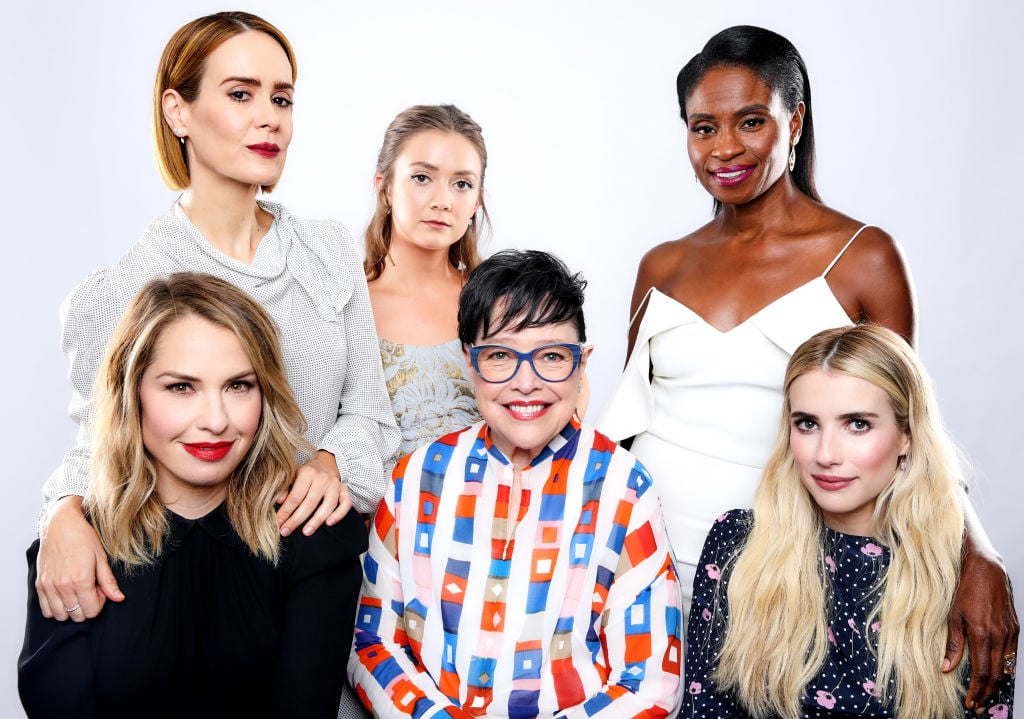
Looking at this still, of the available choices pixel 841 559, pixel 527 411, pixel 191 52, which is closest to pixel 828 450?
pixel 841 559

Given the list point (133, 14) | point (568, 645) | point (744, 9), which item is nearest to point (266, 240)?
point (568, 645)

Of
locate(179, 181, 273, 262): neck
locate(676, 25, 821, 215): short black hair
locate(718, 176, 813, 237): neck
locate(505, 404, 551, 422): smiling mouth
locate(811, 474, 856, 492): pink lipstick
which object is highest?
locate(676, 25, 821, 215): short black hair

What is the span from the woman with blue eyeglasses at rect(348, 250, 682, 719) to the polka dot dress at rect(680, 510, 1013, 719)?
0.12 m

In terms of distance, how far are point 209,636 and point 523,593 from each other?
65cm

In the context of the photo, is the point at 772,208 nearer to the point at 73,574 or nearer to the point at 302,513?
the point at 302,513

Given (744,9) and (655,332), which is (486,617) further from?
(744,9)

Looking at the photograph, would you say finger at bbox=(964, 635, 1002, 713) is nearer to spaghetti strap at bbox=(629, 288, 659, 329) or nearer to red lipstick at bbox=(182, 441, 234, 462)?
spaghetti strap at bbox=(629, 288, 659, 329)

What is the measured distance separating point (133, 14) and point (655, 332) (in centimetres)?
248

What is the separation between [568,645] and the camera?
2.24 meters

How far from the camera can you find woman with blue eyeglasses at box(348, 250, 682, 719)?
222cm

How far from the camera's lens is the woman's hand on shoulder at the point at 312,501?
89.0 inches

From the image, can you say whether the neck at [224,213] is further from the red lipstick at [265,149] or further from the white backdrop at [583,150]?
the white backdrop at [583,150]

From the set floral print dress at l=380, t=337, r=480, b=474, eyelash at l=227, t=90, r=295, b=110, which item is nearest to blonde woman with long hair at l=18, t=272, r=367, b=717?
eyelash at l=227, t=90, r=295, b=110

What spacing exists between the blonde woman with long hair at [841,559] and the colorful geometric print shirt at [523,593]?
14cm
